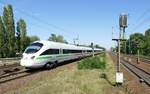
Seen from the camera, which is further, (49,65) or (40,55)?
(49,65)

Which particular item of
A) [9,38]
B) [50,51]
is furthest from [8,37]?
[50,51]

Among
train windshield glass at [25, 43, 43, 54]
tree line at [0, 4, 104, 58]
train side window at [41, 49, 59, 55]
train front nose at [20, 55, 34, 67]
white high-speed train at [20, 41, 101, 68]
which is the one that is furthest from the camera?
tree line at [0, 4, 104, 58]

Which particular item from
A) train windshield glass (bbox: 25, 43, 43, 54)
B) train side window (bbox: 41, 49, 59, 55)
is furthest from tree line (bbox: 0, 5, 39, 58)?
train windshield glass (bbox: 25, 43, 43, 54)

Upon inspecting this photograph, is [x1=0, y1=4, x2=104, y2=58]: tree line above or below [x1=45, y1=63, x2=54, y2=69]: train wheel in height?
above

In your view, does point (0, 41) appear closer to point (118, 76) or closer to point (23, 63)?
point (23, 63)

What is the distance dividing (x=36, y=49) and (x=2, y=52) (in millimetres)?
37082

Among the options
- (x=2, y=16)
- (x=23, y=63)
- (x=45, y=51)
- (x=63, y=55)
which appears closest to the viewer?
(x=23, y=63)

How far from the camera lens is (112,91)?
1650 centimetres

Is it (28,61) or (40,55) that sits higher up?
(40,55)

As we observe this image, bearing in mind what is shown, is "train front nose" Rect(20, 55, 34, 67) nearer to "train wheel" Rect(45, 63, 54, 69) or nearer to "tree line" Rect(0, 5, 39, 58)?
"train wheel" Rect(45, 63, 54, 69)

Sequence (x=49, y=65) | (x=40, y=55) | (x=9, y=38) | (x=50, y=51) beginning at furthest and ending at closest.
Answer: (x=9, y=38), (x=50, y=51), (x=49, y=65), (x=40, y=55)

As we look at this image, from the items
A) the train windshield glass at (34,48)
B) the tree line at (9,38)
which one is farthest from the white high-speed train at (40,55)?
the tree line at (9,38)

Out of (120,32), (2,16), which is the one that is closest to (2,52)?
(2,16)

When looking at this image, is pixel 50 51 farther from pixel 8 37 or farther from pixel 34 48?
pixel 8 37
